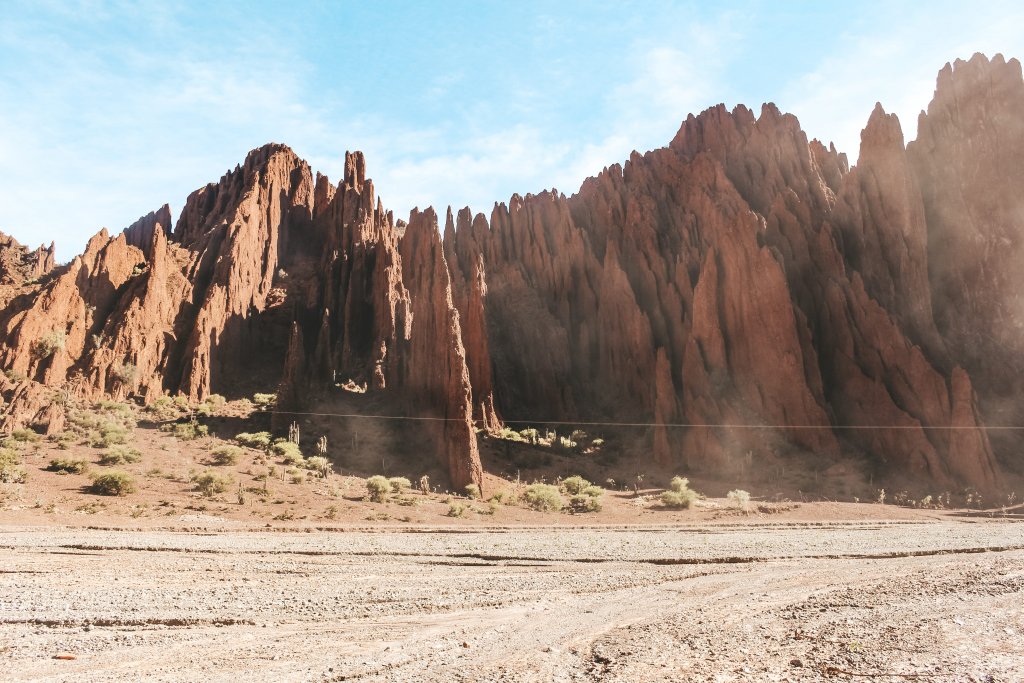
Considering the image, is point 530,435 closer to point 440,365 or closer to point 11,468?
point 440,365

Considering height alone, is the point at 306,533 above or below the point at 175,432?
below

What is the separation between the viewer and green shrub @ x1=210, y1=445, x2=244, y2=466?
32.3 metres

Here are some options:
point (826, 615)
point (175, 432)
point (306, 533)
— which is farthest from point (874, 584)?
point (175, 432)

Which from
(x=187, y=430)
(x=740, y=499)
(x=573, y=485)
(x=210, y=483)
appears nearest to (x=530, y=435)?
(x=573, y=485)

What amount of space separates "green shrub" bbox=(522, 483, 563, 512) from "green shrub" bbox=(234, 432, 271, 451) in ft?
53.0

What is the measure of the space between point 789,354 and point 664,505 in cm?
1598

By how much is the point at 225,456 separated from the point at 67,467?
6876 mm

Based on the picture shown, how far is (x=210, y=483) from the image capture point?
27.5m

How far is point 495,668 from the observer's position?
27.2ft

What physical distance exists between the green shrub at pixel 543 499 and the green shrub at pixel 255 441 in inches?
636

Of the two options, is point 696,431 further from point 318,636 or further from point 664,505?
point 318,636

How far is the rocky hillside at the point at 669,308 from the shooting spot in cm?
3819

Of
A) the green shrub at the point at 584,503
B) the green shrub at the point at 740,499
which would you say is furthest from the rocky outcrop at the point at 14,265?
the green shrub at the point at 740,499

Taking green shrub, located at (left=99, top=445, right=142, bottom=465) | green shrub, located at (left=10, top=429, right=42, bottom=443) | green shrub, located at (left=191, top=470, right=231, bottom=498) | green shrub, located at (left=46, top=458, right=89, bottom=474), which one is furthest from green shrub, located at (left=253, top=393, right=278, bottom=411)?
green shrub, located at (left=191, top=470, right=231, bottom=498)
